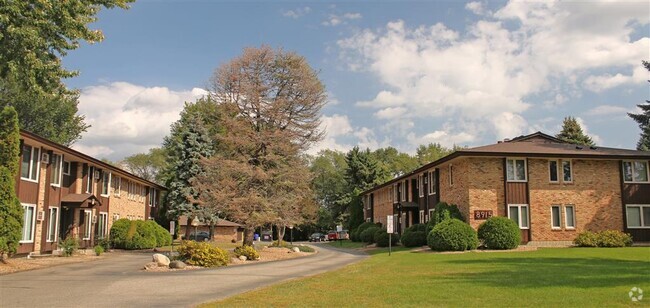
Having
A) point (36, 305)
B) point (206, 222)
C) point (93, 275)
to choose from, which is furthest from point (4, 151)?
point (206, 222)

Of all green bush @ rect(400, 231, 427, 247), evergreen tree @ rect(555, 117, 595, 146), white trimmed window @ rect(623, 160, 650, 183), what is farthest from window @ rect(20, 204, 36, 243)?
evergreen tree @ rect(555, 117, 595, 146)

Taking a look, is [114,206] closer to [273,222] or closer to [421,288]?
[273,222]

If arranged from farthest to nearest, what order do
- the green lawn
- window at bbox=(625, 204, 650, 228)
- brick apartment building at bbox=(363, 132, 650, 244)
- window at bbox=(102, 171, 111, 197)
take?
window at bbox=(102, 171, 111, 197), window at bbox=(625, 204, 650, 228), brick apartment building at bbox=(363, 132, 650, 244), the green lawn

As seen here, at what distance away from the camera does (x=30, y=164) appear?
84.7 feet

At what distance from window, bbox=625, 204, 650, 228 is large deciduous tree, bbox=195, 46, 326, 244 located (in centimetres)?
2002

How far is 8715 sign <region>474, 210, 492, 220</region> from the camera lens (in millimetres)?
31570

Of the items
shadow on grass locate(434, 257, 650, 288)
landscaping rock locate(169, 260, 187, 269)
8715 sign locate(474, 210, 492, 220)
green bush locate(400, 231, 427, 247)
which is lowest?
landscaping rock locate(169, 260, 187, 269)

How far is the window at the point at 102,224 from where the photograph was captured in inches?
1442

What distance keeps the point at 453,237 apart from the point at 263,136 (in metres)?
12.2

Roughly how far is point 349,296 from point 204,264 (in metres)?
11.2

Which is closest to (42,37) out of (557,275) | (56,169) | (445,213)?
(56,169)

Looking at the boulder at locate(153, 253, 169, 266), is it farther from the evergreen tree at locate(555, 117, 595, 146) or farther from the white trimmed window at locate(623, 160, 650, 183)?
the evergreen tree at locate(555, 117, 595, 146)

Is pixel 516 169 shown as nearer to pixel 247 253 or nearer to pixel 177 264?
pixel 247 253

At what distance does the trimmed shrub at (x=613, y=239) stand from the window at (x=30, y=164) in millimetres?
30782
